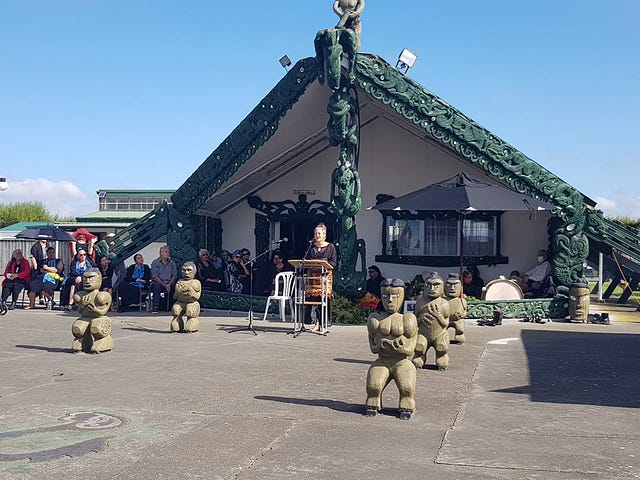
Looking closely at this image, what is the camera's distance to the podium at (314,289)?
12.7m

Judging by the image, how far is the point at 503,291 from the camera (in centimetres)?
1512

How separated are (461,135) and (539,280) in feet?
12.5

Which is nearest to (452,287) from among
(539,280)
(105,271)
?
(539,280)

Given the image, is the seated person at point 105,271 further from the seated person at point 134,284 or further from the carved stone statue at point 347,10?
the carved stone statue at point 347,10

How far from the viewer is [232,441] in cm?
609

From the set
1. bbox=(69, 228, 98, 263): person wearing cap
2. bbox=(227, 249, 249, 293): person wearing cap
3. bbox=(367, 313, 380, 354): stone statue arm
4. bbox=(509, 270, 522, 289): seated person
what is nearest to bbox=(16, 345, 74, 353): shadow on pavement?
bbox=(367, 313, 380, 354): stone statue arm

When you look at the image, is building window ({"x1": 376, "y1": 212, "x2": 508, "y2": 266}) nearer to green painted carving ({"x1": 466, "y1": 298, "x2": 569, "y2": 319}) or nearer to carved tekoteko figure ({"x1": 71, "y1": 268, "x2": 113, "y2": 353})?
green painted carving ({"x1": 466, "y1": 298, "x2": 569, "y2": 319})

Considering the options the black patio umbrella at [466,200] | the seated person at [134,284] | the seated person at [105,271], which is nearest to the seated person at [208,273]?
the seated person at [134,284]

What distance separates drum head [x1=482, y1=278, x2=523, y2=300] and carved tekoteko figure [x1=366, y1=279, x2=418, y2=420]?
8.37 m

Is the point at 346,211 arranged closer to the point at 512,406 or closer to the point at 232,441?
the point at 512,406

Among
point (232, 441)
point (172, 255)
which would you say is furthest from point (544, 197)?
point (232, 441)

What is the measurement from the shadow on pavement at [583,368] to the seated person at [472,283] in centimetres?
311

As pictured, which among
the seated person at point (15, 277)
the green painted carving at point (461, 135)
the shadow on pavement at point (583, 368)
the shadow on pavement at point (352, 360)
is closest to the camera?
the shadow on pavement at point (583, 368)

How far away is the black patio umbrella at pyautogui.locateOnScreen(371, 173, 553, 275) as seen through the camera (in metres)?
13.4
